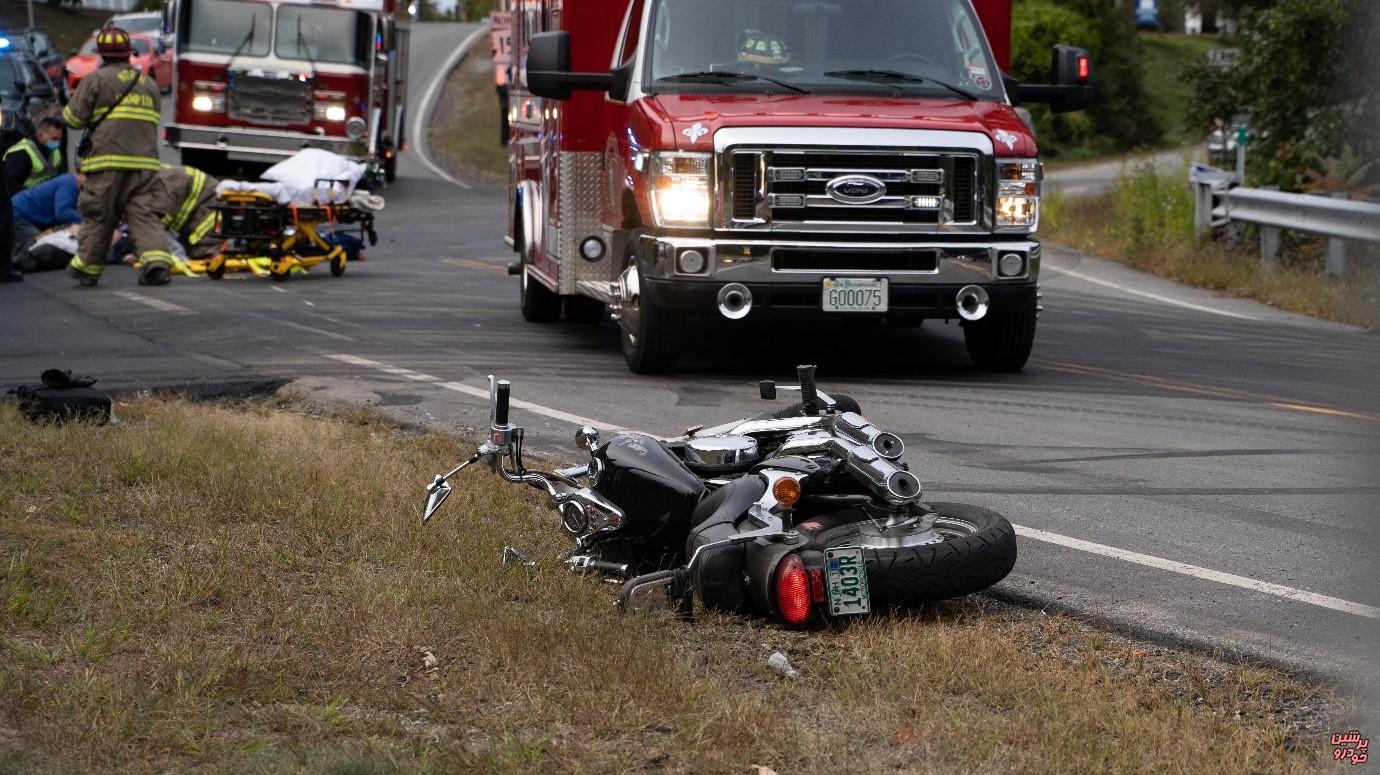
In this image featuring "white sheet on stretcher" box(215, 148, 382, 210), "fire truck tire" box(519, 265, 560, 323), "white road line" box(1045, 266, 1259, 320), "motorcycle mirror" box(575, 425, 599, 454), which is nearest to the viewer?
"motorcycle mirror" box(575, 425, 599, 454)

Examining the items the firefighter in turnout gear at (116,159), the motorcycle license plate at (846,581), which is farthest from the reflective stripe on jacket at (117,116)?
the motorcycle license plate at (846,581)

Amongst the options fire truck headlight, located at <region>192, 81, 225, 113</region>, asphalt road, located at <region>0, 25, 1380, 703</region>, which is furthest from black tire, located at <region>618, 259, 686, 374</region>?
fire truck headlight, located at <region>192, 81, 225, 113</region>

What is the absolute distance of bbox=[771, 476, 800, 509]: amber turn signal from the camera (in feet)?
17.0

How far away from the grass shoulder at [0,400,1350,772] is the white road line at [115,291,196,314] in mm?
7370

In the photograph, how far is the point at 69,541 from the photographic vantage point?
6016 mm

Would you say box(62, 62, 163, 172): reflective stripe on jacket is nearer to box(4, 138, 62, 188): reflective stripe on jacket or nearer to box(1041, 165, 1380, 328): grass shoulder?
box(4, 138, 62, 188): reflective stripe on jacket

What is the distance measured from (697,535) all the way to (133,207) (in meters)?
11.4

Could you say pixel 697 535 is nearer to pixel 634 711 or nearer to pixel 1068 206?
pixel 634 711

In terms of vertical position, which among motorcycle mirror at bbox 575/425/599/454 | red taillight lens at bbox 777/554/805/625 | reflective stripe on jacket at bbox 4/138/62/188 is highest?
reflective stripe on jacket at bbox 4/138/62/188

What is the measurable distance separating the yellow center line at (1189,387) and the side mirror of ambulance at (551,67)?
340 centimetres

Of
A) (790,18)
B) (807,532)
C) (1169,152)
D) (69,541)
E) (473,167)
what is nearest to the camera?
(807,532)

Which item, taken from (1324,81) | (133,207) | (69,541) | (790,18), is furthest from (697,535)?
(1324,81)

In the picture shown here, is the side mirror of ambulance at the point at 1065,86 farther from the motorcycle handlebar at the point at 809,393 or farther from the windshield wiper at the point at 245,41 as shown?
the windshield wiper at the point at 245,41

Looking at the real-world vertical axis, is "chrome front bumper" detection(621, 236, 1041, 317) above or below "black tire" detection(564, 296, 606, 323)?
above
